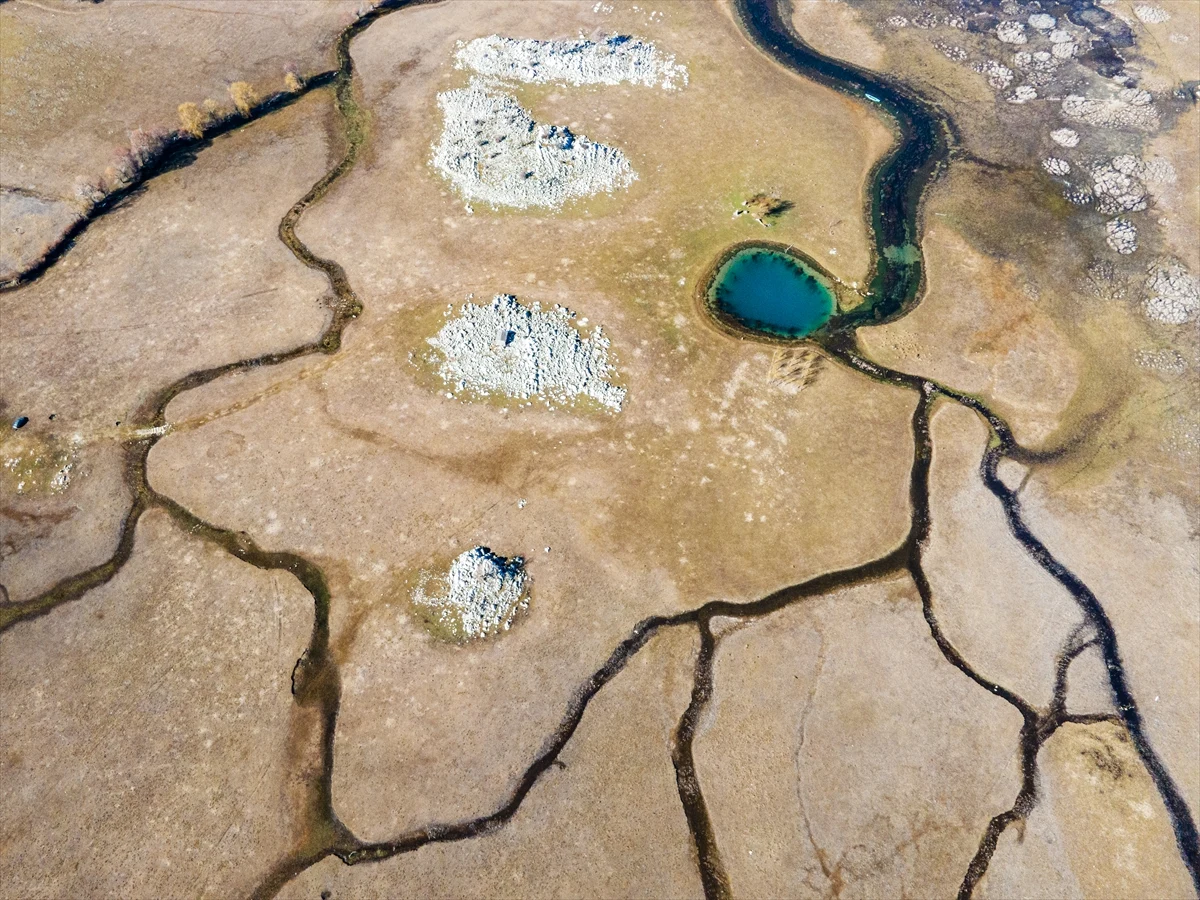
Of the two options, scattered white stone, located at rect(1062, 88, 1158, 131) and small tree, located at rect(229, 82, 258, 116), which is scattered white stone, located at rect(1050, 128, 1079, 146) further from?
small tree, located at rect(229, 82, 258, 116)

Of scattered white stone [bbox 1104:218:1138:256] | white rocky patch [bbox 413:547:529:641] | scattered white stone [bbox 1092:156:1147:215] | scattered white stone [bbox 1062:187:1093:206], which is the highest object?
scattered white stone [bbox 1092:156:1147:215]

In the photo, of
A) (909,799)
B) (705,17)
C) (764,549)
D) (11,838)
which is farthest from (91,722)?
(705,17)

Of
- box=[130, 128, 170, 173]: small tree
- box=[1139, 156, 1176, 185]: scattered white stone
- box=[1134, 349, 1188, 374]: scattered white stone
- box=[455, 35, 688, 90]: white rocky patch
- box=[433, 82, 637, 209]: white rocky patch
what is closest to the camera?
box=[1134, 349, 1188, 374]: scattered white stone

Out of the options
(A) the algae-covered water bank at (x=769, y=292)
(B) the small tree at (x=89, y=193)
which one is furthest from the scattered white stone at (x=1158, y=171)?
(B) the small tree at (x=89, y=193)

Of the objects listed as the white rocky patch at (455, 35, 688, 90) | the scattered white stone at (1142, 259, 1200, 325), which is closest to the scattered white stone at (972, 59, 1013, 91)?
the scattered white stone at (1142, 259, 1200, 325)

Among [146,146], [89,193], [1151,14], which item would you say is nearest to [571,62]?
[146,146]

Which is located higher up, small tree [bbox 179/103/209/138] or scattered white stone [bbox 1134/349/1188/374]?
scattered white stone [bbox 1134/349/1188/374]

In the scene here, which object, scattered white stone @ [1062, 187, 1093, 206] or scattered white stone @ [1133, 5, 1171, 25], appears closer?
scattered white stone @ [1062, 187, 1093, 206]
